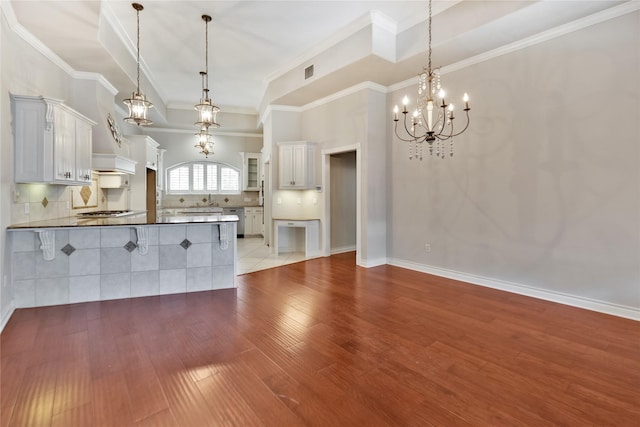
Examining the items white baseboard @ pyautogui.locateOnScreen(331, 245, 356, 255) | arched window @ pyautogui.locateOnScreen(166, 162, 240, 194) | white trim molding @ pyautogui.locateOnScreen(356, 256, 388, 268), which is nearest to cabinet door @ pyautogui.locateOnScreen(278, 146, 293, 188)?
white baseboard @ pyautogui.locateOnScreen(331, 245, 356, 255)

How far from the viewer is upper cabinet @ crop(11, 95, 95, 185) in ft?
10.7

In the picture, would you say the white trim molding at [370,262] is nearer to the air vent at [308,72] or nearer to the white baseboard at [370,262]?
the white baseboard at [370,262]

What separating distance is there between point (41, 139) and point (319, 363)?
3904 mm

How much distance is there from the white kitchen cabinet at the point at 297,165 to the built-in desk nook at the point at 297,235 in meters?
0.75

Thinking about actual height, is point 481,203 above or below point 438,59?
below

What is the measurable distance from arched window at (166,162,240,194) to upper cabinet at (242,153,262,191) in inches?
12.4

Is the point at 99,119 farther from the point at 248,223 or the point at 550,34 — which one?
the point at 550,34

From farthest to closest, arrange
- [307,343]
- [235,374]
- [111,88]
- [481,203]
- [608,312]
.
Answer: [111,88] < [481,203] < [608,312] < [307,343] < [235,374]

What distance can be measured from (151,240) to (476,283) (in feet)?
14.6

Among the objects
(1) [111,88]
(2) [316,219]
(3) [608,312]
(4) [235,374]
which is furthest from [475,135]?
(1) [111,88]

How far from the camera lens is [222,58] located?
5.33 meters

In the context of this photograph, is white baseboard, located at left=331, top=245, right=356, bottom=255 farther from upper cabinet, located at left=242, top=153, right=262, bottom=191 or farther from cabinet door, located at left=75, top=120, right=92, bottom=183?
cabinet door, located at left=75, top=120, right=92, bottom=183

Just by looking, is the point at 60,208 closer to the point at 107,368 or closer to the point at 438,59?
the point at 107,368

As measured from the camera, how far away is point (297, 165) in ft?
20.4
